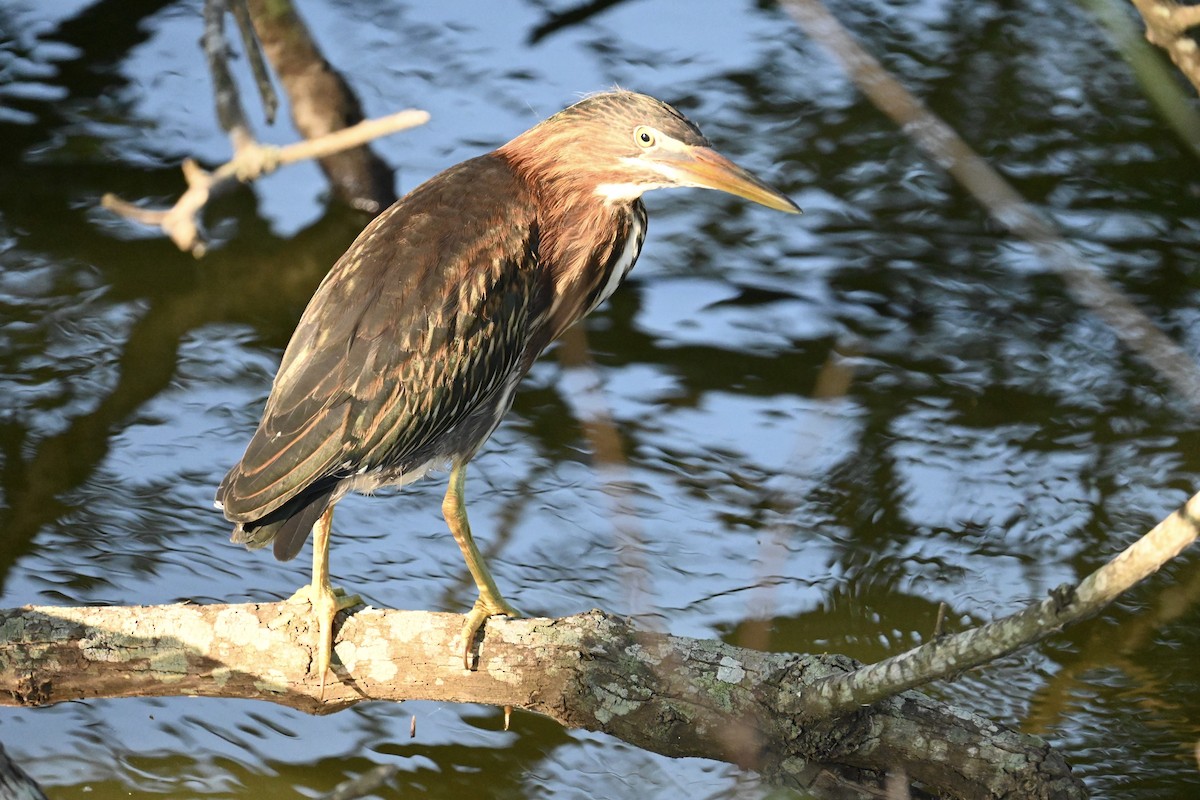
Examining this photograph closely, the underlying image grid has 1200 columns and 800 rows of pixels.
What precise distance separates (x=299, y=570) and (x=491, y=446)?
3.00 feet

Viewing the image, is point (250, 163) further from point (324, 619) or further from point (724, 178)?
point (724, 178)

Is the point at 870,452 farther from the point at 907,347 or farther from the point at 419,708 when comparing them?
the point at 419,708

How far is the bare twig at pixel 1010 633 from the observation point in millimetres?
2035

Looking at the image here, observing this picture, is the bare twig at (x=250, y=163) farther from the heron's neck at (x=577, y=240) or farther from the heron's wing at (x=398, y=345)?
the heron's neck at (x=577, y=240)

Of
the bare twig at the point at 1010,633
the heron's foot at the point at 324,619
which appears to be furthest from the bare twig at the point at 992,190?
the heron's foot at the point at 324,619

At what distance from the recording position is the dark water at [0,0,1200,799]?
12.9 ft

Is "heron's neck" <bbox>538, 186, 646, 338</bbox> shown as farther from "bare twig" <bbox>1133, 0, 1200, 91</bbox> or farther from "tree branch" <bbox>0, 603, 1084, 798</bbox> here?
"bare twig" <bbox>1133, 0, 1200, 91</bbox>

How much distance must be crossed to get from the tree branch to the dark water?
27 cm

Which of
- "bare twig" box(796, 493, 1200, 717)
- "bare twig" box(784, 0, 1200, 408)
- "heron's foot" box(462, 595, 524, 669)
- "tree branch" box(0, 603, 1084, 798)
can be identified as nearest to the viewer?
"bare twig" box(784, 0, 1200, 408)

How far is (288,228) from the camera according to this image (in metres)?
6.00

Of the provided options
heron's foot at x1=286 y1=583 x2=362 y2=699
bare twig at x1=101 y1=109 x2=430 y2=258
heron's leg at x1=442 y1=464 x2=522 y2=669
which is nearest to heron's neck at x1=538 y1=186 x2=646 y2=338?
heron's leg at x1=442 y1=464 x2=522 y2=669

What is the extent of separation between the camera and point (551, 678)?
118 inches

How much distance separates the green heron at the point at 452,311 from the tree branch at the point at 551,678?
0.09 m

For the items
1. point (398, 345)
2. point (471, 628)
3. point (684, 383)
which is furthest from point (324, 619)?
point (684, 383)
